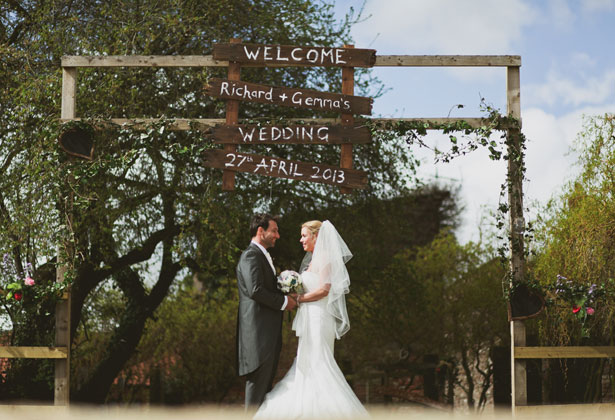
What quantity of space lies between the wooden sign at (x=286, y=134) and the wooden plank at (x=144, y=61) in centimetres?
77

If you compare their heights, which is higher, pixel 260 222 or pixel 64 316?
pixel 260 222

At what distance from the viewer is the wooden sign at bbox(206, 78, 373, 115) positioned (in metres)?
7.93

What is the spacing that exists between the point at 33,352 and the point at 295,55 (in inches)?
170

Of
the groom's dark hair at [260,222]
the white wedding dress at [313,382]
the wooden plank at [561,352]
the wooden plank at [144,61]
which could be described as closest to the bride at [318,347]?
the white wedding dress at [313,382]

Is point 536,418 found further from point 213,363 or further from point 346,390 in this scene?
point 213,363

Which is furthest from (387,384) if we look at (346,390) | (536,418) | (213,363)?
(346,390)

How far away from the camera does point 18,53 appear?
33.9 feet

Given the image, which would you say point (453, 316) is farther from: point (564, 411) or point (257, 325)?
point (257, 325)

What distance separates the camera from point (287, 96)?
26.1ft

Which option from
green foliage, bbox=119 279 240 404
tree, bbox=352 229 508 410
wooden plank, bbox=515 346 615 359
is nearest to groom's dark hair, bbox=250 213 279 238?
wooden plank, bbox=515 346 615 359

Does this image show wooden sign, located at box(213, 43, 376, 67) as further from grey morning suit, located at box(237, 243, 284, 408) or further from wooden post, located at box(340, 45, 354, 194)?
grey morning suit, located at box(237, 243, 284, 408)

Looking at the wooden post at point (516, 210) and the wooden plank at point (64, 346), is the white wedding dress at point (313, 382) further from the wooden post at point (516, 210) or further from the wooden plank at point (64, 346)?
the wooden plank at point (64, 346)

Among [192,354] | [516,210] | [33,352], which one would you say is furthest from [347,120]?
[192,354]

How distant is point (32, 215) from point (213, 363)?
27.8ft
